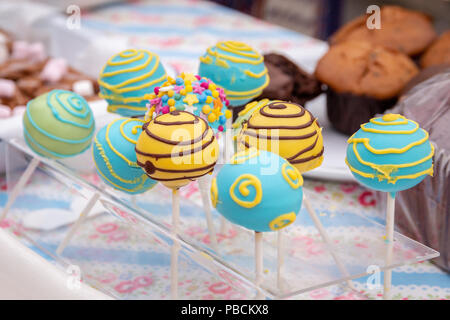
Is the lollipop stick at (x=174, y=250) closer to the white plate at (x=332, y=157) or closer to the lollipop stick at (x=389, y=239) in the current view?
the lollipop stick at (x=389, y=239)

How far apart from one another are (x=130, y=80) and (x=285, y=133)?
1.09 feet

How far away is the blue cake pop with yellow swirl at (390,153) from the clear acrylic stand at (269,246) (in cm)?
15

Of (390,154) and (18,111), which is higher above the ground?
(390,154)

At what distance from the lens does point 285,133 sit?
100 centimetres

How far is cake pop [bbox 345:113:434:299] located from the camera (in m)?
0.97

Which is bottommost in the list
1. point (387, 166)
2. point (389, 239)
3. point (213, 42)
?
point (213, 42)

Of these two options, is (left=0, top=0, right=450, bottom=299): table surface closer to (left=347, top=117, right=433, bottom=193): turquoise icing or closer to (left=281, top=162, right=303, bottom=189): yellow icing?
(left=347, top=117, right=433, bottom=193): turquoise icing

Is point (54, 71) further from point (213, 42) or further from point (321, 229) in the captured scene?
point (321, 229)

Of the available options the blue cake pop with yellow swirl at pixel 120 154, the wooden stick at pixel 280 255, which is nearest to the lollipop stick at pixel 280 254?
the wooden stick at pixel 280 255

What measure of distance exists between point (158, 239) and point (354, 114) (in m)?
0.73

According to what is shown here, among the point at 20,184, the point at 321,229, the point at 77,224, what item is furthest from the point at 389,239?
the point at 20,184

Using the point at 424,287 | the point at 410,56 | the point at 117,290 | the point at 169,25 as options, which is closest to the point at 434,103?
the point at 424,287

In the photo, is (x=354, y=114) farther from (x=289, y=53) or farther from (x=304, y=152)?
(x=304, y=152)

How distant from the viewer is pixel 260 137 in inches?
39.6
